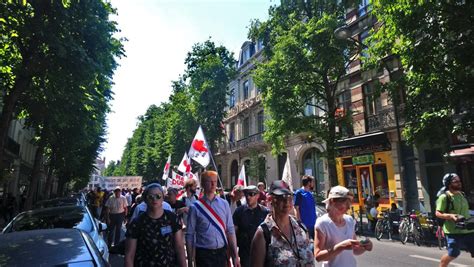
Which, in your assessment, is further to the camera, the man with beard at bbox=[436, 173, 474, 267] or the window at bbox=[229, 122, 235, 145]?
the window at bbox=[229, 122, 235, 145]

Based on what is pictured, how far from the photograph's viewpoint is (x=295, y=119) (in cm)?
1731

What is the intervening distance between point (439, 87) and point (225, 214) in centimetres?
845

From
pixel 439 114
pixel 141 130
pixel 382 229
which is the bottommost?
pixel 382 229

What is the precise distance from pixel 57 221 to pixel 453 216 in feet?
22.6

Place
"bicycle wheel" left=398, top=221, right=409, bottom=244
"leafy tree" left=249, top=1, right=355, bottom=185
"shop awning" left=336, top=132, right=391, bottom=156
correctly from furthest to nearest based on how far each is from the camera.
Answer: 1. "shop awning" left=336, top=132, right=391, bottom=156
2. "leafy tree" left=249, top=1, right=355, bottom=185
3. "bicycle wheel" left=398, top=221, right=409, bottom=244

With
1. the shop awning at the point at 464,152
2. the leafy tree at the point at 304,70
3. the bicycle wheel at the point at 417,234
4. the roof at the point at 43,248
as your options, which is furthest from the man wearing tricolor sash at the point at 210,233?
the leafy tree at the point at 304,70

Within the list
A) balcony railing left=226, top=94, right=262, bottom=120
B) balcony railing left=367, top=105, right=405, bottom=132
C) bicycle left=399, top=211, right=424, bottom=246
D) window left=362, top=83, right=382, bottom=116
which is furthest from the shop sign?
balcony railing left=226, top=94, right=262, bottom=120

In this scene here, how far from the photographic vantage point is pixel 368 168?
68.9ft

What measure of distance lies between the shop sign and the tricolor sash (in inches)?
698

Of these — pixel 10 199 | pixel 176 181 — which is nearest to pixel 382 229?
pixel 176 181

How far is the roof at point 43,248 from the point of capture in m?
3.38

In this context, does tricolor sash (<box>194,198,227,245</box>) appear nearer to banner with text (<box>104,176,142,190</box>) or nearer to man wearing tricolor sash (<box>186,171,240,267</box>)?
man wearing tricolor sash (<box>186,171,240,267</box>)

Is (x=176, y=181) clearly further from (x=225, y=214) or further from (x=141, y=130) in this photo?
(x=141, y=130)

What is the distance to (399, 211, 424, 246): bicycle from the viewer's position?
1228cm
